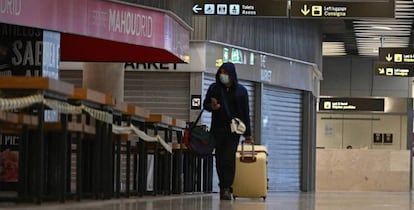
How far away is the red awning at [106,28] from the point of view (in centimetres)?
1141

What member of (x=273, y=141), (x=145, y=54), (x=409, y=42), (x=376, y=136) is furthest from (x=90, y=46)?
(x=376, y=136)

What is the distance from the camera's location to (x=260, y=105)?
20.1 metres

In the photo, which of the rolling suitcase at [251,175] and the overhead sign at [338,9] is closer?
the rolling suitcase at [251,175]

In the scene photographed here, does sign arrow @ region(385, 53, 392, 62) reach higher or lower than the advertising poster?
higher

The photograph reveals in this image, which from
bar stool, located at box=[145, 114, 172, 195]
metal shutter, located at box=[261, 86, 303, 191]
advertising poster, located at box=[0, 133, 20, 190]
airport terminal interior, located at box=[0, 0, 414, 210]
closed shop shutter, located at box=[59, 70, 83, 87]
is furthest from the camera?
metal shutter, located at box=[261, 86, 303, 191]

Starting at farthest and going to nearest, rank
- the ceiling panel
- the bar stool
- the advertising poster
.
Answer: the ceiling panel → the bar stool → the advertising poster

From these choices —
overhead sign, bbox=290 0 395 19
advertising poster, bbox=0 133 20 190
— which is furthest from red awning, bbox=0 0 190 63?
overhead sign, bbox=290 0 395 19

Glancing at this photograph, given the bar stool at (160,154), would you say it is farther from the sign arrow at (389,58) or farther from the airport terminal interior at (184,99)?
the sign arrow at (389,58)

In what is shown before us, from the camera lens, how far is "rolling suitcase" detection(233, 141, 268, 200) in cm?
1144

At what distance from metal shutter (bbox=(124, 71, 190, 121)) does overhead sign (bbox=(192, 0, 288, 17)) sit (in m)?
3.19

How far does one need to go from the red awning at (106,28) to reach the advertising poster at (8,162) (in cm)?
141

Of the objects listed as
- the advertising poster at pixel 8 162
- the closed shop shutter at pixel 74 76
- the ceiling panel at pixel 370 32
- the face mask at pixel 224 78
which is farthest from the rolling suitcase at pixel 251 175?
the ceiling panel at pixel 370 32

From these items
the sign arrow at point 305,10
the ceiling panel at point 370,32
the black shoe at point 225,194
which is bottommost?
the black shoe at point 225,194

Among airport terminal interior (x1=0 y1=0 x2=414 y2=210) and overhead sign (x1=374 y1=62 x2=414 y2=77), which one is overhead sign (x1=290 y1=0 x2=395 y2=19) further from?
overhead sign (x1=374 y1=62 x2=414 y2=77)
